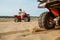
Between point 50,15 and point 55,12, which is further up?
point 55,12

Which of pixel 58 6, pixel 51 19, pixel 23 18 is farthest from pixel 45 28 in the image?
pixel 23 18

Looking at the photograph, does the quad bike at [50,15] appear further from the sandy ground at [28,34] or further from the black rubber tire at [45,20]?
the sandy ground at [28,34]

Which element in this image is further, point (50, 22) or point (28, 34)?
point (50, 22)

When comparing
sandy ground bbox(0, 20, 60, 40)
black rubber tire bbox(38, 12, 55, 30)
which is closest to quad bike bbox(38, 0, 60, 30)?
black rubber tire bbox(38, 12, 55, 30)

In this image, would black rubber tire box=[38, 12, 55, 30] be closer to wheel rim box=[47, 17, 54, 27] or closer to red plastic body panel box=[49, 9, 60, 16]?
wheel rim box=[47, 17, 54, 27]

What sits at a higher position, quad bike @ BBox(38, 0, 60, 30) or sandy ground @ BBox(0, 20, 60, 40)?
quad bike @ BBox(38, 0, 60, 30)

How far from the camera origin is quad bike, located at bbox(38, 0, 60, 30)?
263 inches

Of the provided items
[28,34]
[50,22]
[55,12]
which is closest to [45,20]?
[50,22]

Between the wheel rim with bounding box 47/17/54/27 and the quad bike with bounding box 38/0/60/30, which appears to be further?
the wheel rim with bounding box 47/17/54/27

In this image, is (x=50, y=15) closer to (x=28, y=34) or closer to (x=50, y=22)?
(x=50, y=22)

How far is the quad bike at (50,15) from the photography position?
6684 mm

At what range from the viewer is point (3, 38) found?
506 centimetres

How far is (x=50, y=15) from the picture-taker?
7.27 metres

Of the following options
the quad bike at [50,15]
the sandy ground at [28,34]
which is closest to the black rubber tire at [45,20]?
the quad bike at [50,15]
